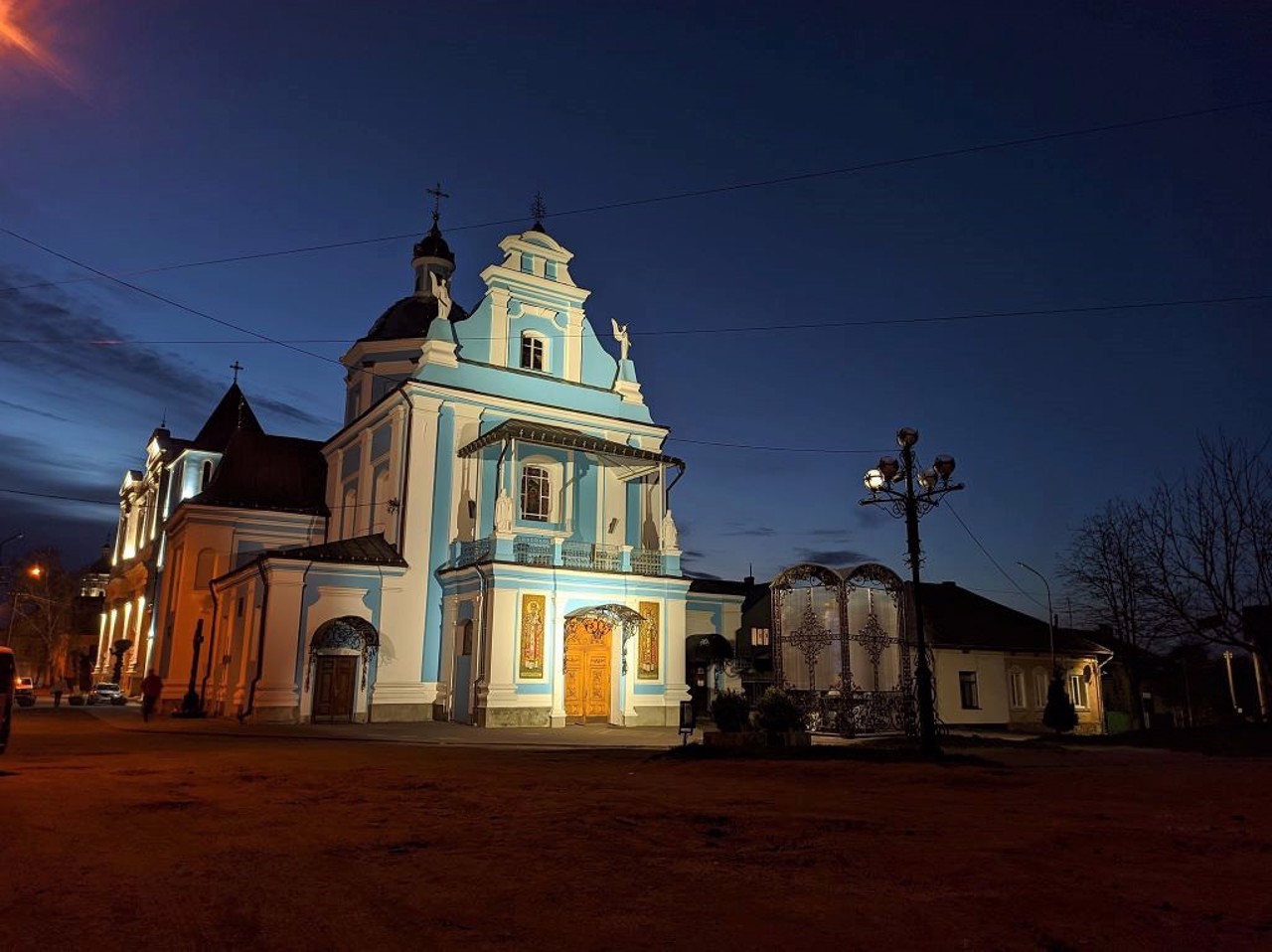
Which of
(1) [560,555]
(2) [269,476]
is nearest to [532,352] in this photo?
(1) [560,555]

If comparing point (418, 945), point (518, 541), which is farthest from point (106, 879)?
point (518, 541)

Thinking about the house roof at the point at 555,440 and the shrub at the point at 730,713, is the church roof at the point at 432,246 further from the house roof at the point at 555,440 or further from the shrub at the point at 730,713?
the shrub at the point at 730,713

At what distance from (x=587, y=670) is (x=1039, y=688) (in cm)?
2134

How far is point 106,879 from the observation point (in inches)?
241

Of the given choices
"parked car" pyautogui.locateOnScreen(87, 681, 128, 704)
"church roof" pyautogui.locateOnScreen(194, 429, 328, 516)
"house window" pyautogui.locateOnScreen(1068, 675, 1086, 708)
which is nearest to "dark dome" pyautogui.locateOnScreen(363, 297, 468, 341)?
"church roof" pyautogui.locateOnScreen(194, 429, 328, 516)

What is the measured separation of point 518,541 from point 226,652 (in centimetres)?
1145

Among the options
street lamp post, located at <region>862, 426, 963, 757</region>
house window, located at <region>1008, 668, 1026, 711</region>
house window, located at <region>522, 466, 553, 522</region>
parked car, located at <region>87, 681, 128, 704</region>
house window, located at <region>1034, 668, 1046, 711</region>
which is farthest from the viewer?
parked car, located at <region>87, 681, 128, 704</region>

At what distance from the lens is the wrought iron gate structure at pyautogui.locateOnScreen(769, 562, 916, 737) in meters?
21.3

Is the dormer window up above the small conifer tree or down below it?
above

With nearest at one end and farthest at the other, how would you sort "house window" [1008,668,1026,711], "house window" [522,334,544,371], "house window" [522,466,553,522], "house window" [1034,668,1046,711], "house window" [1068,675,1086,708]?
"house window" [522,466,553,522] < "house window" [522,334,544,371] < "house window" [1008,668,1026,711] < "house window" [1034,668,1046,711] < "house window" [1068,675,1086,708]

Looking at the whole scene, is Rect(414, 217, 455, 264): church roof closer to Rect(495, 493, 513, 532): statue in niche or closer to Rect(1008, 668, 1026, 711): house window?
Rect(495, 493, 513, 532): statue in niche

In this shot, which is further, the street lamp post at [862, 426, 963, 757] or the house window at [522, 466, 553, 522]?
the house window at [522, 466, 553, 522]

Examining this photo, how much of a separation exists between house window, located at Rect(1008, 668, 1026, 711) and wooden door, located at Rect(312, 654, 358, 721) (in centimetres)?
2545

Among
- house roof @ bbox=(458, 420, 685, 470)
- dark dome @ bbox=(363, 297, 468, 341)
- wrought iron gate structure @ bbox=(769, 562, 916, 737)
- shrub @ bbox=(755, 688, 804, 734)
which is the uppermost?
dark dome @ bbox=(363, 297, 468, 341)
